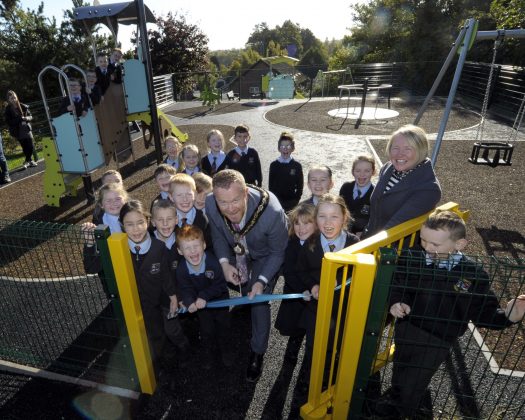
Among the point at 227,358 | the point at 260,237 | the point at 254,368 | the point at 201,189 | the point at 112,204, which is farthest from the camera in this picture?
the point at 201,189

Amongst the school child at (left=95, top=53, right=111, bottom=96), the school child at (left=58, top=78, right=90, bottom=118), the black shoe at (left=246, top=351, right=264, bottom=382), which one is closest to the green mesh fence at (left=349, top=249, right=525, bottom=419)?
the black shoe at (left=246, top=351, right=264, bottom=382)

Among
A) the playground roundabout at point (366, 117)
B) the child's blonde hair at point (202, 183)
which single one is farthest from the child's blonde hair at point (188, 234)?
the playground roundabout at point (366, 117)

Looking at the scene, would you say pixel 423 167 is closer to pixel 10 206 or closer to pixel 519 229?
pixel 519 229

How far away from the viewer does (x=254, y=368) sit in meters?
3.37

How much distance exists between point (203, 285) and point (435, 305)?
1.96m

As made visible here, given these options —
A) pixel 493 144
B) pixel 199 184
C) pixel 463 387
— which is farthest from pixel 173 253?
pixel 493 144

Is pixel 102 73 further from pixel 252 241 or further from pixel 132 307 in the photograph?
pixel 132 307

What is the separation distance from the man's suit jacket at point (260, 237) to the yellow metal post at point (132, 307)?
3.01 feet

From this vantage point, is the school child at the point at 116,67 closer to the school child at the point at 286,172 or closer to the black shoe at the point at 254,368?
the school child at the point at 286,172

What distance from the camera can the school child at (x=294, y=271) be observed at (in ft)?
10.4

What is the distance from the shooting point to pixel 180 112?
18984 mm

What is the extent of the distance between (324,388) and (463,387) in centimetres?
125

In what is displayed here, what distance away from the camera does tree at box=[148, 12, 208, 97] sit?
26.0m

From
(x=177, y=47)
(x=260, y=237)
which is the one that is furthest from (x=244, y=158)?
(x=177, y=47)
